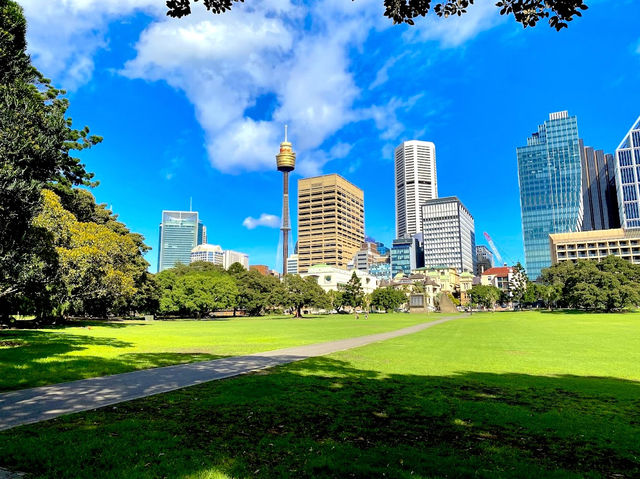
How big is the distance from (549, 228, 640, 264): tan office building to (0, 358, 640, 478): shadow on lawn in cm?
17845

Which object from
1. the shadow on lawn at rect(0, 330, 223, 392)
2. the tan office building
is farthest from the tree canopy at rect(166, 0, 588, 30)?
the tan office building

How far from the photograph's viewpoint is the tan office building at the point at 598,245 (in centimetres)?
15750

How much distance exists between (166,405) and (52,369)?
6962 mm

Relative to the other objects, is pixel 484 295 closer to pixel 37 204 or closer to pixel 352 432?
pixel 37 204

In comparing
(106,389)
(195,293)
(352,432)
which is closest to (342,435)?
(352,432)

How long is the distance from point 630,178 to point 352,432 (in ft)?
728

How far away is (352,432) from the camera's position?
7055mm

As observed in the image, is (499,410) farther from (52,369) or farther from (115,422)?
(52,369)

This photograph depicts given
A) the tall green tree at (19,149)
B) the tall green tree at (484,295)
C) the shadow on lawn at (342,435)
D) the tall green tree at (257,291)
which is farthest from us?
the tall green tree at (484,295)

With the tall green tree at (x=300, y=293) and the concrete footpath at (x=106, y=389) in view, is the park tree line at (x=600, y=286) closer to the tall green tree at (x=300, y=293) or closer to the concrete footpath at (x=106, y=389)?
the tall green tree at (x=300, y=293)

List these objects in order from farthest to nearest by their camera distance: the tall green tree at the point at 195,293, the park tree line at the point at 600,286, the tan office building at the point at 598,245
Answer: the tan office building at the point at 598,245, the park tree line at the point at 600,286, the tall green tree at the point at 195,293

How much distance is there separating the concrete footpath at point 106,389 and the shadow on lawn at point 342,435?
26.9 inches

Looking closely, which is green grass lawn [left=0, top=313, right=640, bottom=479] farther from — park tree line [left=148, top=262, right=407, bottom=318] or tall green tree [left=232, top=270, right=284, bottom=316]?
tall green tree [left=232, top=270, right=284, bottom=316]

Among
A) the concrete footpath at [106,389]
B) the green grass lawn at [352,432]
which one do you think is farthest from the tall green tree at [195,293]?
the green grass lawn at [352,432]
